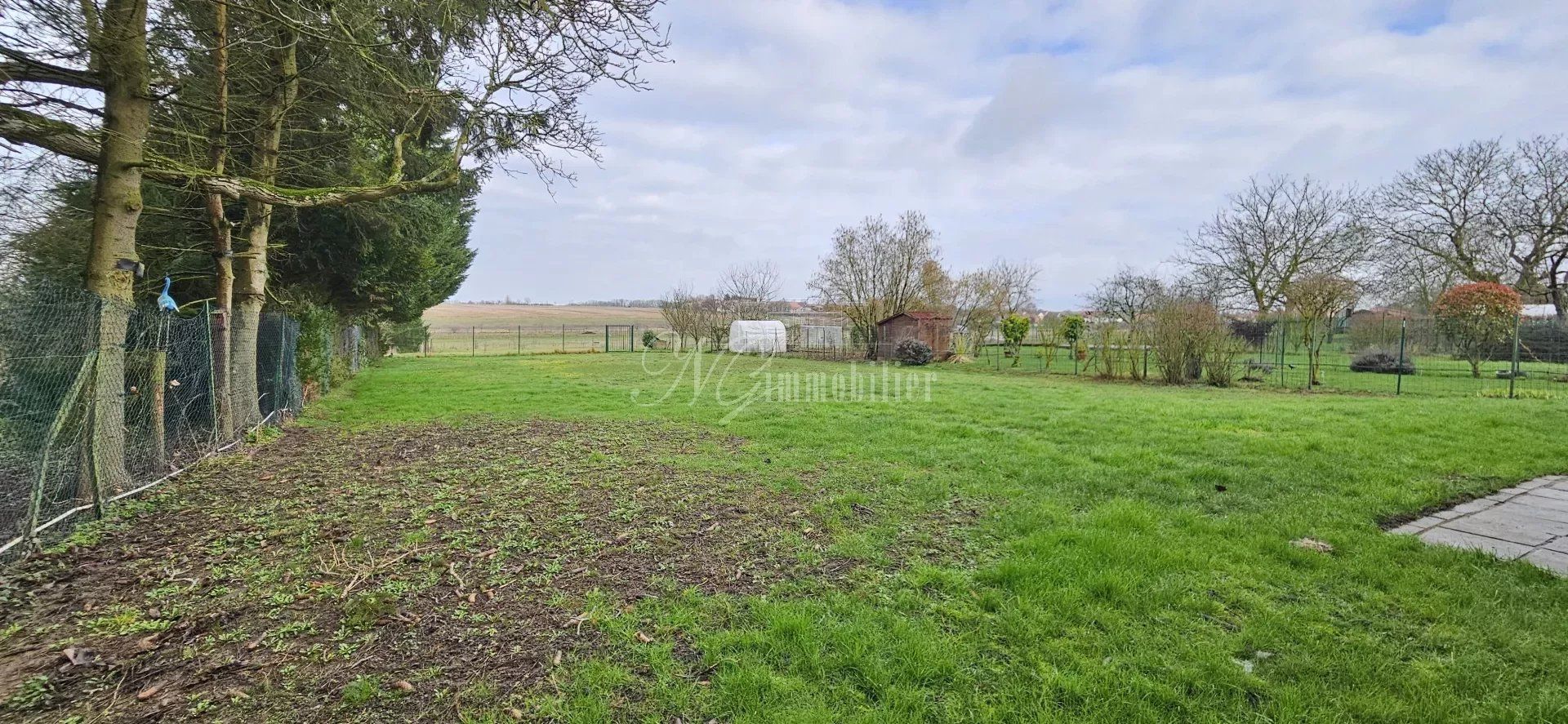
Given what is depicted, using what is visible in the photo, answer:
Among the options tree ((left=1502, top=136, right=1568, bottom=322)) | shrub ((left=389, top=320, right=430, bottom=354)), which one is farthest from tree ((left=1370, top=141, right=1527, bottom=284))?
shrub ((left=389, top=320, right=430, bottom=354))


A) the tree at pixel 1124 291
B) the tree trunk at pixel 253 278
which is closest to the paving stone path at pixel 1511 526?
the tree trunk at pixel 253 278

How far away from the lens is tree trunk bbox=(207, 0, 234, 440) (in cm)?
498

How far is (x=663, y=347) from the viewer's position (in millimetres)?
27031

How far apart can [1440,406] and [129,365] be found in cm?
1401

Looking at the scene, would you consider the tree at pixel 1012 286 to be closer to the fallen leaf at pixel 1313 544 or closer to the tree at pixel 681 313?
the tree at pixel 681 313

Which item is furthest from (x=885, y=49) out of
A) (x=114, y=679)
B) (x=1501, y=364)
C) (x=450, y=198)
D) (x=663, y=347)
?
(x=663, y=347)

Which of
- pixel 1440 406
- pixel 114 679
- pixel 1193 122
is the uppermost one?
pixel 1193 122

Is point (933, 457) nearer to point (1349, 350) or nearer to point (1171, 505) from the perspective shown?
point (1171, 505)

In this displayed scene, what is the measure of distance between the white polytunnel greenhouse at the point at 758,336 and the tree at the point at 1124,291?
547 inches

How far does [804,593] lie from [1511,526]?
13.5 ft

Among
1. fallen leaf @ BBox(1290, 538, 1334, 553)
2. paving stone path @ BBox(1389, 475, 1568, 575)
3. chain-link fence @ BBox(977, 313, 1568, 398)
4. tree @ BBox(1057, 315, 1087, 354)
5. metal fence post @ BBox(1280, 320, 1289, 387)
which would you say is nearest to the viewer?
paving stone path @ BBox(1389, 475, 1568, 575)

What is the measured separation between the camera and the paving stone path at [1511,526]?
300 centimetres

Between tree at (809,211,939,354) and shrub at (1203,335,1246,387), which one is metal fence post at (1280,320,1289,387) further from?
tree at (809,211,939,354)

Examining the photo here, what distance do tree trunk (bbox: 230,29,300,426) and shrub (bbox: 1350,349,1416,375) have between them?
21196 millimetres
